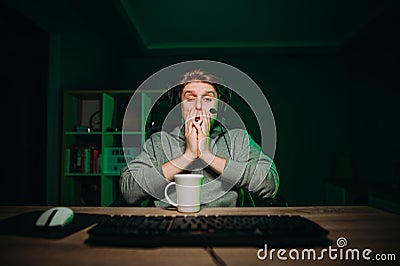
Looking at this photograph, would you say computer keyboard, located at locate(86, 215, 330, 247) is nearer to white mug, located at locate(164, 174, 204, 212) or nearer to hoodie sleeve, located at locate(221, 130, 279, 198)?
white mug, located at locate(164, 174, 204, 212)

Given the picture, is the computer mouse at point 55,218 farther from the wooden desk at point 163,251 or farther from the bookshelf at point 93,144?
the bookshelf at point 93,144

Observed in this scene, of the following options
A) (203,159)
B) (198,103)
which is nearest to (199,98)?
(198,103)

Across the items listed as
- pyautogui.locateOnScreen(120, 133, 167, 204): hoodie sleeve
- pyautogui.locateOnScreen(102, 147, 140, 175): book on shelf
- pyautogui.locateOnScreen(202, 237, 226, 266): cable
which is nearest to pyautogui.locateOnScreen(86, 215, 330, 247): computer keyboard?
pyautogui.locateOnScreen(202, 237, 226, 266): cable

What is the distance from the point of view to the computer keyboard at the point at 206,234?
60cm

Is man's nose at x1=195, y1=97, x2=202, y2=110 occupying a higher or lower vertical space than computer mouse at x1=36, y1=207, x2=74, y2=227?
higher

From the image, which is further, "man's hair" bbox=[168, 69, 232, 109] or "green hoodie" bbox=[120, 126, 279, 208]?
"man's hair" bbox=[168, 69, 232, 109]

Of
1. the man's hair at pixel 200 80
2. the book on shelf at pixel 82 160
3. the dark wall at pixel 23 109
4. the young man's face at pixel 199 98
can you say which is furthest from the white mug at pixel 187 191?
the book on shelf at pixel 82 160

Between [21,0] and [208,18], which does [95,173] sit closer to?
[21,0]

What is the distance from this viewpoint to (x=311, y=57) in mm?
4367

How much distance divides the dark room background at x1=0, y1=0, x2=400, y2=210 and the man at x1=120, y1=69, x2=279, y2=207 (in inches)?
62.1

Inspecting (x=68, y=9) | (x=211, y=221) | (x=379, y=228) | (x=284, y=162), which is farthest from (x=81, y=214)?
(x=284, y=162)

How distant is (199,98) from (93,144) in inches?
83.3

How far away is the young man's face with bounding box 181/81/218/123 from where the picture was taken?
125cm

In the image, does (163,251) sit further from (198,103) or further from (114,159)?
(114,159)
